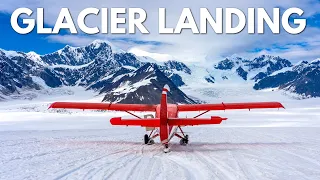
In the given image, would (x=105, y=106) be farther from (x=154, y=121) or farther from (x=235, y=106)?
(x=235, y=106)

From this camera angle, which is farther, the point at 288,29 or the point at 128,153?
the point at 288,29

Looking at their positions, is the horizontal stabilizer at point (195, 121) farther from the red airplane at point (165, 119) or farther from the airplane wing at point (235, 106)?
the airplane wing at point (235, 106)

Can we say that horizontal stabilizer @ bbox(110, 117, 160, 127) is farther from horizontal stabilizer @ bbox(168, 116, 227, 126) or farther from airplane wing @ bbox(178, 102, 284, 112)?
airplane wing @ bbox(178, 102, 284, 112)

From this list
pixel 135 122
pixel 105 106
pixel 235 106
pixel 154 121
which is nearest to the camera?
pixel 135 122

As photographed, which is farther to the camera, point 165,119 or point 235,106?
point 235,106

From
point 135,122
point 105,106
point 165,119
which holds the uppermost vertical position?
point 105,106

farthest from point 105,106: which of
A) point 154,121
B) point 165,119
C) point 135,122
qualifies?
point 165,119

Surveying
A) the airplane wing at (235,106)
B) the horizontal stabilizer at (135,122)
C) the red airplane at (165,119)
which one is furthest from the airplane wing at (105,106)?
the horizontal stabilizer at (135,122)

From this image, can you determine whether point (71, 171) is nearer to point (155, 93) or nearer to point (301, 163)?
point (301, 163)

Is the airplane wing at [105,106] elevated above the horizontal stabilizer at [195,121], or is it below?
above

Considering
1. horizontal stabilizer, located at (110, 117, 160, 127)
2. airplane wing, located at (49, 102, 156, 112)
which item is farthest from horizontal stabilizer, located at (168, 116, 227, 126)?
airplane wing, located at (49, 102, 156, 112)

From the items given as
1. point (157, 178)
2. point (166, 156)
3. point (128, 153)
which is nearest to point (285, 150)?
point (166, 156)
